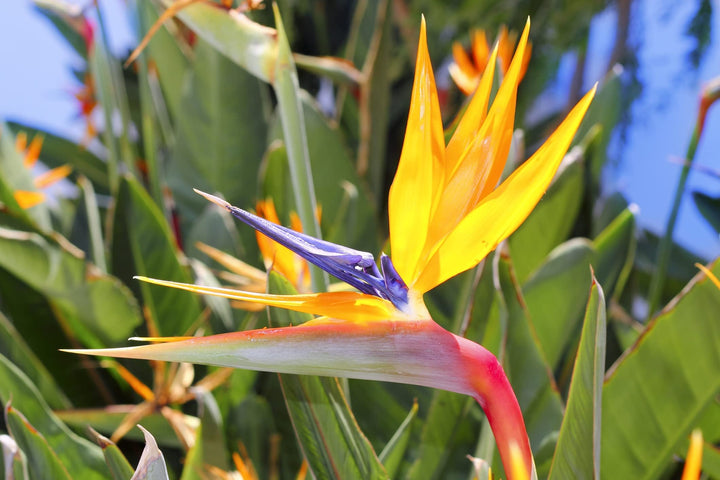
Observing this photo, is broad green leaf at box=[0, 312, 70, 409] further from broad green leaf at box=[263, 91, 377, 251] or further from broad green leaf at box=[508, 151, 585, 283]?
broad green leaf at box=[508, 151, 585, 283]

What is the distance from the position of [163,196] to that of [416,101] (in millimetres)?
462

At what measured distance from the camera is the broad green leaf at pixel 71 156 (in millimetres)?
866

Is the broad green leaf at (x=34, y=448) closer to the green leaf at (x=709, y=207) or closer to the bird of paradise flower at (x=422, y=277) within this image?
the bird of paradise flower at (x=422, y=277)

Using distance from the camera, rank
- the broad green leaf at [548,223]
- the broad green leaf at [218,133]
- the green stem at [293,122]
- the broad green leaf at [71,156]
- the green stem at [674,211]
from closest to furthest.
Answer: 1. the green stem at [293,122]
2. the green stem at [674,211]
3. the broad green leaf at [548,223]
4. the broad green leaf at [218,133]
5. the broad green leaf at [71,156]

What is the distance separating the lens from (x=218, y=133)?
2.15 feet

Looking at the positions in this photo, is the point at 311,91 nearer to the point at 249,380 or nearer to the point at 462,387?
the point at 249,380

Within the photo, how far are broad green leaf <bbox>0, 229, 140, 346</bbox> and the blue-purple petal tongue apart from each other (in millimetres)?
317

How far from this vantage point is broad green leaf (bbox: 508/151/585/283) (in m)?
0.49

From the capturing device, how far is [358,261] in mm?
172

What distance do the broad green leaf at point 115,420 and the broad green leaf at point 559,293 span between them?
23cm

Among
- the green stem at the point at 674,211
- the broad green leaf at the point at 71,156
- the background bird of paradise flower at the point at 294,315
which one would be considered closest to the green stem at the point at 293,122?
the background bird of paradise flower at the point at 294,315

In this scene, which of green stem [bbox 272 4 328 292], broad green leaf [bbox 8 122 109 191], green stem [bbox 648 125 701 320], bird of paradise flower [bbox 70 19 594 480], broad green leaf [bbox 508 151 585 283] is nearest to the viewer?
bird of paradise flower [bbox 70 19 594 480]

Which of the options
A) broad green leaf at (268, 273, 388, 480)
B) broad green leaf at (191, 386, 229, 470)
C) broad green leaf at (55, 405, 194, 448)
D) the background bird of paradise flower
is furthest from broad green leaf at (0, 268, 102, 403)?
broad green leaf at (268, 273, 388, 480)

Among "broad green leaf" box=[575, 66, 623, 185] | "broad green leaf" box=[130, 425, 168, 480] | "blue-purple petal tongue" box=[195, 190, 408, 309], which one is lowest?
"broad green leaf" box=[130, 425, 168, 480]
